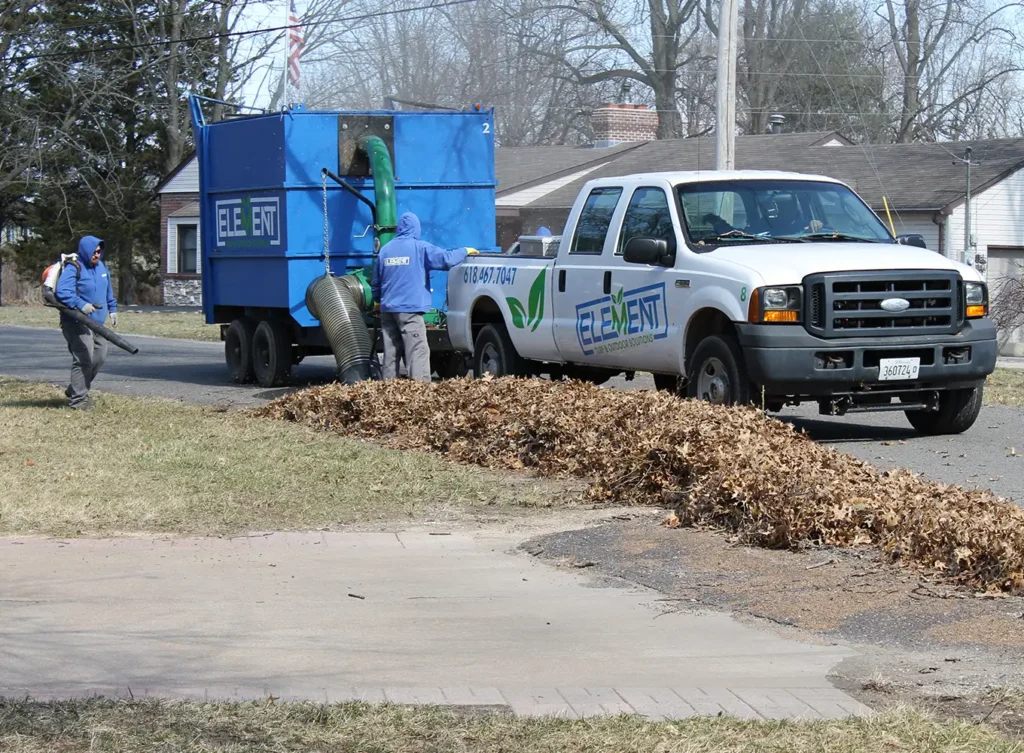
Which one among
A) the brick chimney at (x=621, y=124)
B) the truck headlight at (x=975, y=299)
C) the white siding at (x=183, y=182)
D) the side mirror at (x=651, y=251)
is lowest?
the truck headlight at (x=975, y=299)

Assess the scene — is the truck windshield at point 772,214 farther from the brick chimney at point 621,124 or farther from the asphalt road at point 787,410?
the brick chimney at point 621,124

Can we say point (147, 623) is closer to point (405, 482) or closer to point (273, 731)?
point (273, 731)

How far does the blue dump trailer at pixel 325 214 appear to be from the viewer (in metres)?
17.0

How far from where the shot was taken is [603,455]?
32.6 feet

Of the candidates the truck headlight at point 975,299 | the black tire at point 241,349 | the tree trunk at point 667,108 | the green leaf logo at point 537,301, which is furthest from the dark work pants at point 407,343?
the tree trunk at point 667,108

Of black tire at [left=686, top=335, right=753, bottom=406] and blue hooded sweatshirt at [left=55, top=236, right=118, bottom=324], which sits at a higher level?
blue hooded sweatshirt at [left=55, top=236, right=118, bottom=324]

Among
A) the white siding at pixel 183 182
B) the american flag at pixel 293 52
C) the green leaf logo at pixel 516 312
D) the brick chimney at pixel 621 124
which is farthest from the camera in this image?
the white siding at pixel 183 182

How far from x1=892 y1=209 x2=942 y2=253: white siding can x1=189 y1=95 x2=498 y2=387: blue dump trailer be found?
17733 millimetres

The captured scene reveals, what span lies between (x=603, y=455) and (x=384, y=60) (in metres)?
49.9

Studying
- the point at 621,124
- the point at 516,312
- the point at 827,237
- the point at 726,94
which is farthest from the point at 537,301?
the point at 621,124

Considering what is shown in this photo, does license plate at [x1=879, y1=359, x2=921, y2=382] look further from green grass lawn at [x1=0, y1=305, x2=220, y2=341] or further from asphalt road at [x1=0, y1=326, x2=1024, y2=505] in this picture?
green grass lawn at [x1=0, y1=305, x2=220, y2=341]

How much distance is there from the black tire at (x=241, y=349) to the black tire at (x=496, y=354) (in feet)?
14.3

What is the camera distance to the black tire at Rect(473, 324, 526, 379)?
1446 centimetres

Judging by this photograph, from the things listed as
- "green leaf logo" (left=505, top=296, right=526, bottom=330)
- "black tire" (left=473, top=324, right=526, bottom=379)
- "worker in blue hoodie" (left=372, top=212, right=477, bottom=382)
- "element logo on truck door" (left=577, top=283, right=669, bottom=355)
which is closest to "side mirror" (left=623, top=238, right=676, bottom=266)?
"element logo on truck door" (left=577, top=283, right=669, bottom=355)
